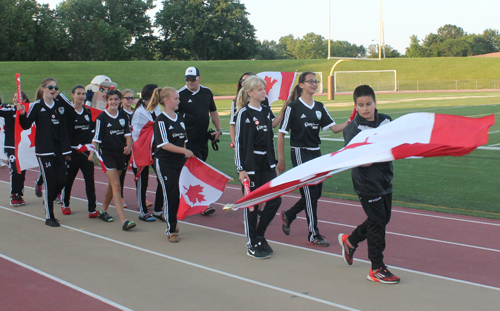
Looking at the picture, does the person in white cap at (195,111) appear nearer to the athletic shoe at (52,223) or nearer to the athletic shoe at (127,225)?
the athletic shoe at (127,225)

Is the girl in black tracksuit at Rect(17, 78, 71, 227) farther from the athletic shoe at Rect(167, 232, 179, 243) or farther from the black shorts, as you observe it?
the athletic shoe at Rect(167, 232, 179, 243)

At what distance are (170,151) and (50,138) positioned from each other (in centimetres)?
207

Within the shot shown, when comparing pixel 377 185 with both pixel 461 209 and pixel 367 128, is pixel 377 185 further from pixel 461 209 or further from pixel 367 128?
pixel 461 209

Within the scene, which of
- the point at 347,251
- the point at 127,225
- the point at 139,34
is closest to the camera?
the point at 347,251

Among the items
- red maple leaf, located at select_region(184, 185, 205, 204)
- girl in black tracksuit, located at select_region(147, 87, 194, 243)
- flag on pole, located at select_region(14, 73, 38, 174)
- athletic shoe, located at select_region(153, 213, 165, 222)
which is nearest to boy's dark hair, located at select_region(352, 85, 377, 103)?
girl in black tracksuit, located at select_region(147, 87, 194, 243)

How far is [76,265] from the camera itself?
5211mm

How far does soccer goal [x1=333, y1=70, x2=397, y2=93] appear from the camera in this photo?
61.1 meters

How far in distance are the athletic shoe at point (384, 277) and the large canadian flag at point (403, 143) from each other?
1044 mm

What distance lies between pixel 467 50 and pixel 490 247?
4398 inches

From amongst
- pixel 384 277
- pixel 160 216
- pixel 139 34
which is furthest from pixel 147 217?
pixel 139 34

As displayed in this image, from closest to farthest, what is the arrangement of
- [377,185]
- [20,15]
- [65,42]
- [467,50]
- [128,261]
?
1. [377,185]
2. [128,261]
3. [20,15]
4. [65,42]
5. [467,50]

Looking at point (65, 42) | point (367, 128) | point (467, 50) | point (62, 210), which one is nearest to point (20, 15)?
point (65, 42)

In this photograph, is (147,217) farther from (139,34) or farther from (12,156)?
(139,34)

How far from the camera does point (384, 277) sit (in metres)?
4.53
